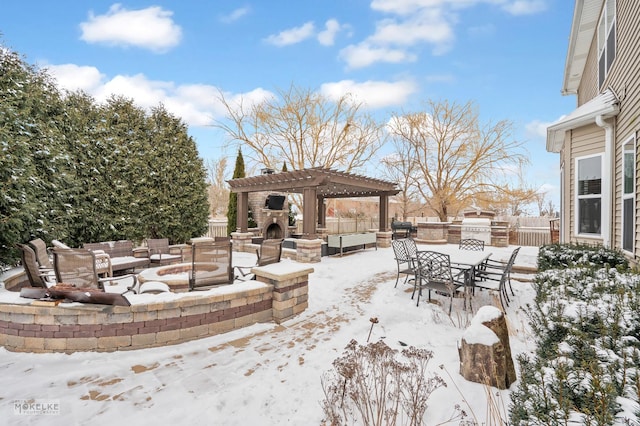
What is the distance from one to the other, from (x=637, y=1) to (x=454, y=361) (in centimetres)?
599

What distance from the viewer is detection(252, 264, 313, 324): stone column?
13.7ft

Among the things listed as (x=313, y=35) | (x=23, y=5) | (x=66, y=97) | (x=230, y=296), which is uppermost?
(x=313, y=35)

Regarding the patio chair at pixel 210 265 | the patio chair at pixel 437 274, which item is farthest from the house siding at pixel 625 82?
the patio chair at pixel 210 265

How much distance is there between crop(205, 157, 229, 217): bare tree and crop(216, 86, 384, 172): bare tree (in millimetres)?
9641

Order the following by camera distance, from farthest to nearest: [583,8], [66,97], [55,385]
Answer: [66,97]
[583,8]
[55,385]

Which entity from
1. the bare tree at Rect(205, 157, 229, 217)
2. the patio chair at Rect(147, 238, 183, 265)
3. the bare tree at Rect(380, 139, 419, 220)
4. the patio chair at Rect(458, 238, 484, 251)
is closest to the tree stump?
the patio chair at Rect(458, 238, 484, 251)

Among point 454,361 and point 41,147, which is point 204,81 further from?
point 454,361

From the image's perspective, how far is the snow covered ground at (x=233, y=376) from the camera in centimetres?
225

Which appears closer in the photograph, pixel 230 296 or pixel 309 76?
pixel 230 296

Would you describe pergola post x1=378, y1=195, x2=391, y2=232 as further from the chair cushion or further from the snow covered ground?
the chair cushion

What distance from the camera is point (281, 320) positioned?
417 cm

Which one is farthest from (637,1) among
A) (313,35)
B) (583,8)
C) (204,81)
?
(204,81)

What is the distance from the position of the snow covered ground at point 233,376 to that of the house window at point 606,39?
5790 millimetres

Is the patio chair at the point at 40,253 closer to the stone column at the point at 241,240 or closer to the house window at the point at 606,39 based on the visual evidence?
the stone column at the point at 241,240
